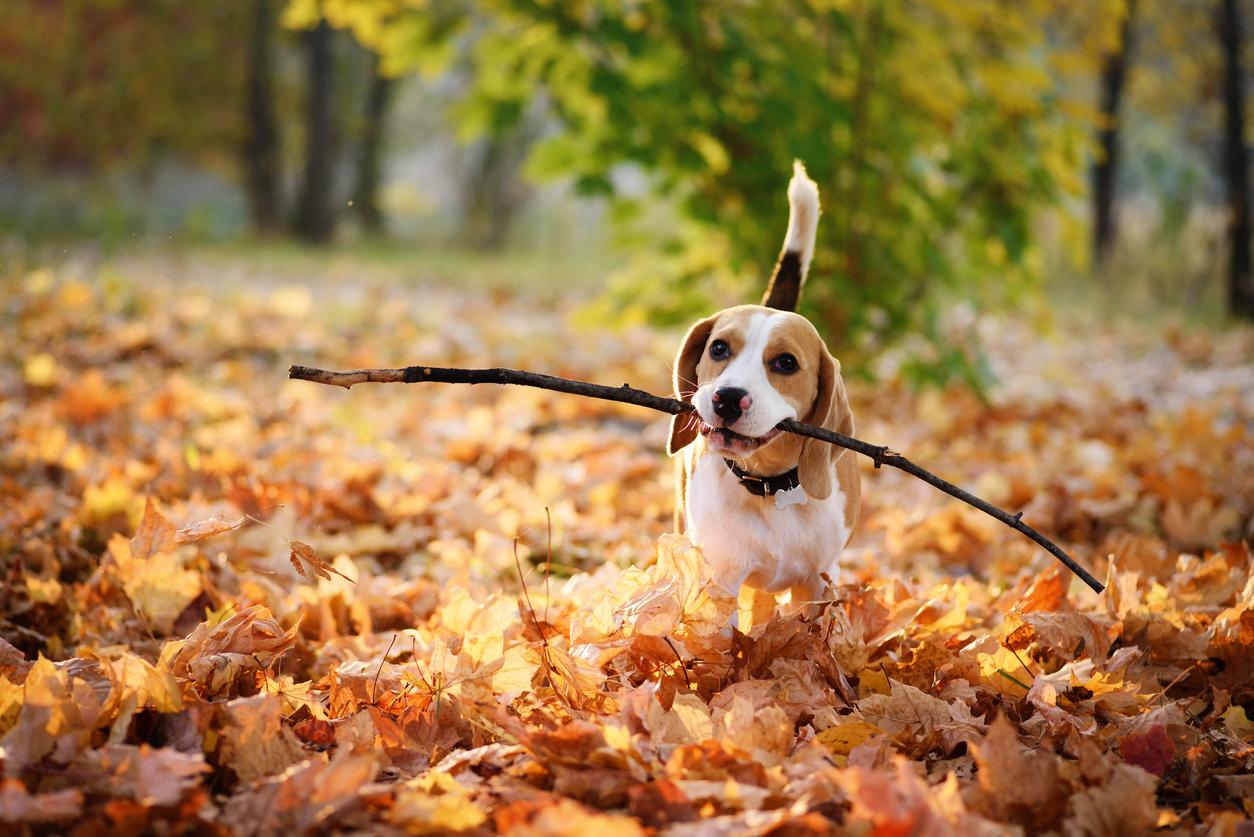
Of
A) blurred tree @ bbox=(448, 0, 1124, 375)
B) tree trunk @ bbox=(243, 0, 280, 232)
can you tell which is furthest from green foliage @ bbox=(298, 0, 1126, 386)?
tree trunk @ bbox=(243, 0, 280, 232)

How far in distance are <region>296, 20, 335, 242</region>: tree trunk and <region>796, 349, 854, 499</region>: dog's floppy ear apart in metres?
18.3

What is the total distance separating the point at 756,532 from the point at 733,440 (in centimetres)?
31

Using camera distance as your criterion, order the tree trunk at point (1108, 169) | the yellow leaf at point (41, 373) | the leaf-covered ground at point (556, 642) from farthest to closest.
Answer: the tree trunk at point (1108, 169)
the yellow leaf at point (41, 373)
the leaf-covered ground at point (556, 642)

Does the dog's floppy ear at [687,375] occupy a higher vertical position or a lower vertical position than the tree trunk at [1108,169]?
lower

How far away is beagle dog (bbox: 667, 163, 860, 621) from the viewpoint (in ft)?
8.34

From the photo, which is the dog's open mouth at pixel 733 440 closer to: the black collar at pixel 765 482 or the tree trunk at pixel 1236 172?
the black collar at pixel 765 482

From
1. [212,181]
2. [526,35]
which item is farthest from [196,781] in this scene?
[212,181]

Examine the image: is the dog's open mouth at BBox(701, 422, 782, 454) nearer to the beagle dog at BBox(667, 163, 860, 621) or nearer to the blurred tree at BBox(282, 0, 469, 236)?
the beagle dog at BBox(667, 163, 860, 621)

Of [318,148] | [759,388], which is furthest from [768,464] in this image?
[318,148]

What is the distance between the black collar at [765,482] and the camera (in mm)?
2633

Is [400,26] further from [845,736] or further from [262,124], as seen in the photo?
[262,124]

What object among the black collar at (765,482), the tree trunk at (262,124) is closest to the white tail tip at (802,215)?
the black collar at (765,482)

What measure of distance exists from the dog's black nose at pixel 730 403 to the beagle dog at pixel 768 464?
4 centimetres

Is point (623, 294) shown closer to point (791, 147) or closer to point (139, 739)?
point (791, 147)
